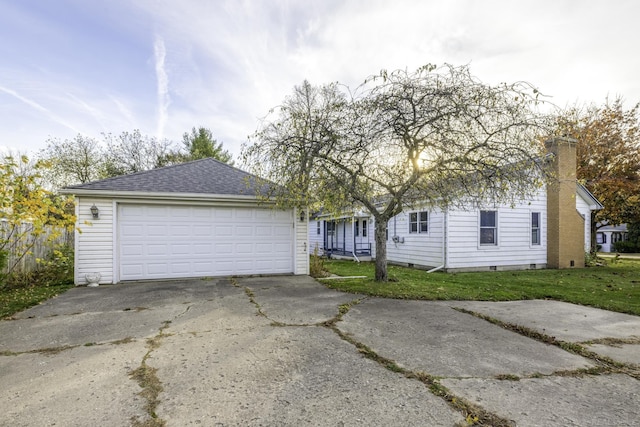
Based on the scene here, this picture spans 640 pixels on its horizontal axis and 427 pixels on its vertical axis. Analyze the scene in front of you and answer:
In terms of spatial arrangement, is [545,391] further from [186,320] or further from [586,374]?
[186,320]

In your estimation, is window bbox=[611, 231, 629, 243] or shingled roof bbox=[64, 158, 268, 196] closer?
shingled roof bbox=[64, 158, 268, 196]

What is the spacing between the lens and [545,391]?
9.52 ft

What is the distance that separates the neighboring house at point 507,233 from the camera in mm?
11633

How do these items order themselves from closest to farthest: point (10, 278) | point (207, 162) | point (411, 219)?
point (10, 278), point (207, 162), point (411, 219)

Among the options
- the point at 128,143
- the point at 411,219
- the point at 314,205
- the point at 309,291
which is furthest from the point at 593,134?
the point at 128,143

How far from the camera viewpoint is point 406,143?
24.7ft

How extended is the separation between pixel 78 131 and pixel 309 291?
22425mm

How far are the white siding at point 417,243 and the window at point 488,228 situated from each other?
1.71 meters

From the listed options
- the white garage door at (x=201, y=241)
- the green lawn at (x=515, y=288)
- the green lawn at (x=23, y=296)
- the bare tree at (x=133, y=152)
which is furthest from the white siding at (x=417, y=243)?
the bare tree at (x=133, y=152)

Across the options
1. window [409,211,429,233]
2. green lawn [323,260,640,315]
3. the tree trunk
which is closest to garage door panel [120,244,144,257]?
green lawn [323,260,640,315]

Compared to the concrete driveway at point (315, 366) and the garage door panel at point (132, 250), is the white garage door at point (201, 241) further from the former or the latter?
the concrete driveway at point (315, 366)

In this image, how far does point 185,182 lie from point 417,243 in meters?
8.86

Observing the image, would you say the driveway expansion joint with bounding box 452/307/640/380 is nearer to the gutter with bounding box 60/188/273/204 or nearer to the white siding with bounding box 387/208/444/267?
the white siding with bounding box 387/208/444/267

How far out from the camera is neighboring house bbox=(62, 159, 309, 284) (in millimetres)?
8547
